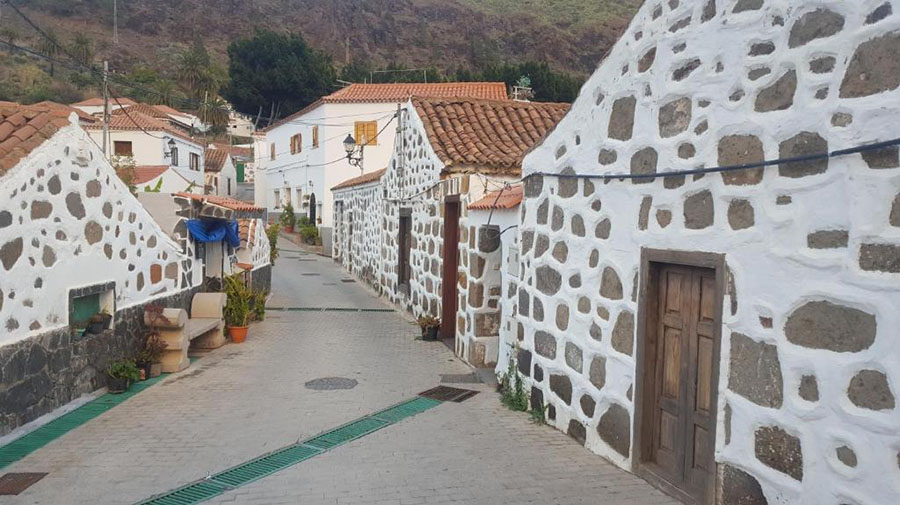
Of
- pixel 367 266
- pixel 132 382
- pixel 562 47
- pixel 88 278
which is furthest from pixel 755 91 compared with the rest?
pixel 562 47

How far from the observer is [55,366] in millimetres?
6855

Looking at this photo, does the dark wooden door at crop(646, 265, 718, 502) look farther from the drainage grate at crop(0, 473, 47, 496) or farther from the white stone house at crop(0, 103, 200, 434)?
the white stone house at crop(0, 103, 200, 434)

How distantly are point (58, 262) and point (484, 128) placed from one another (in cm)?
707

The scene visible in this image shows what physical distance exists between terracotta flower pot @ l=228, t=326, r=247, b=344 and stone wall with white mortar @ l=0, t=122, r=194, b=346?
218 cm

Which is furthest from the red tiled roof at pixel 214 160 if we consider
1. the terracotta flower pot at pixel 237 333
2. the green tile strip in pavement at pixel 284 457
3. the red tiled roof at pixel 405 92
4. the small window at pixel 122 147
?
the green tile strip in pavement at pixel 284 457

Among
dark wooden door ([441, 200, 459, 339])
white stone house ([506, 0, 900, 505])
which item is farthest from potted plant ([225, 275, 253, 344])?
white stone house ([506, 0, 900, 505])

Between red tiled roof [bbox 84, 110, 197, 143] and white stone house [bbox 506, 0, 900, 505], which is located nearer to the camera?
white stone house [bbox 506, 0, 900, 505]

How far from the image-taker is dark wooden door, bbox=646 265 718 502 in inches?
184

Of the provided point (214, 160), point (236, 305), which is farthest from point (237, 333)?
point (214, 160)

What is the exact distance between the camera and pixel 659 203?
503cm

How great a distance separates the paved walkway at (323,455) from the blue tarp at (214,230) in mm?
2127

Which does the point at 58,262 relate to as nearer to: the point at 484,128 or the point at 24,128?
A: the point at 24,128

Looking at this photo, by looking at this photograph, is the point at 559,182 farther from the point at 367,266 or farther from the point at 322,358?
the point at 367,266

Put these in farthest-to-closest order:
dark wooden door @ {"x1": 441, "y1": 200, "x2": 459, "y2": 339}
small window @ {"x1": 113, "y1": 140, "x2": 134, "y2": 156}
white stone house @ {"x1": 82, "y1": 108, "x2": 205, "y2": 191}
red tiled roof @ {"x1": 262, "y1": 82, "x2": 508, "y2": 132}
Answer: small window @ {"x1": 113, "y1": 140, "x2": 134, "y2": 156}
white stone house @ {"x1": 82, "y1": 108, "x2": 205, "y2": 191}
red tiled roof @ {"x1": 262, "y1": 82, "x2": 508, "y2": 132}
dark wooden door @ {"x1": 441, "y1": 200, "x2": 459, "y2": 339}
